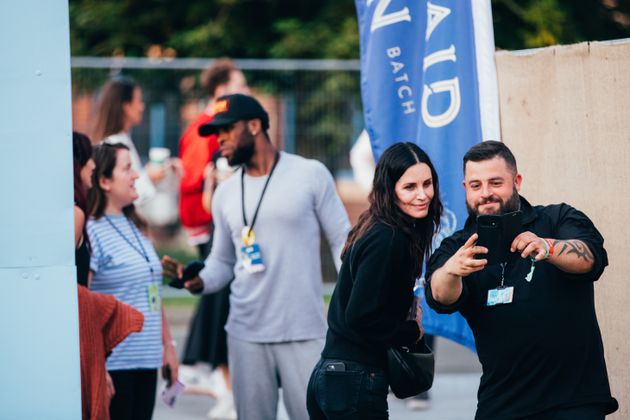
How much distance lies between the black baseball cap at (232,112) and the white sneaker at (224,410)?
2.59 meters

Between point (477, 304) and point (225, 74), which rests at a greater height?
point (225, 74)

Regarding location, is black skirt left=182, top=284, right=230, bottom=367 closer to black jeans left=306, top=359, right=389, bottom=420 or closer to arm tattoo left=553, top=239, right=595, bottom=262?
black jeans left=306, top=359, right=389, bottom=420

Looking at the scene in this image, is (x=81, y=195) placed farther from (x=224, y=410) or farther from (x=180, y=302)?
(x=180, y=302)

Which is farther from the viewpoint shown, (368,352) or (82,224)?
(82,224)

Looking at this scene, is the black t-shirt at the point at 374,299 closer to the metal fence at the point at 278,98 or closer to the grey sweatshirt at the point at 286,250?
the grey sweatshirt at the point at 286,250

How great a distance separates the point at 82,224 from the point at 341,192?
7.74m

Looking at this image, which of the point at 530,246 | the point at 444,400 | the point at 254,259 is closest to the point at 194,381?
the point at 444,400

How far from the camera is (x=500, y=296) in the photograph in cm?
406

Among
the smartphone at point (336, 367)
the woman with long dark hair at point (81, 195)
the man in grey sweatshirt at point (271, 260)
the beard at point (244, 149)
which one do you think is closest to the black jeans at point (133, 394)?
the man in grey sweatshirt at point (271, 260)

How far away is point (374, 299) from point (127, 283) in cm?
189

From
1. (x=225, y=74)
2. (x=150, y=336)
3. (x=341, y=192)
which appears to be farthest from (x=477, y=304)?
(x=341, y=192)

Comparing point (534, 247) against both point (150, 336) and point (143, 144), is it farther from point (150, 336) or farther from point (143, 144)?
point (143, 144)

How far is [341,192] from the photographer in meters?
12.8

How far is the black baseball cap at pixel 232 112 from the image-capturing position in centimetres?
585
